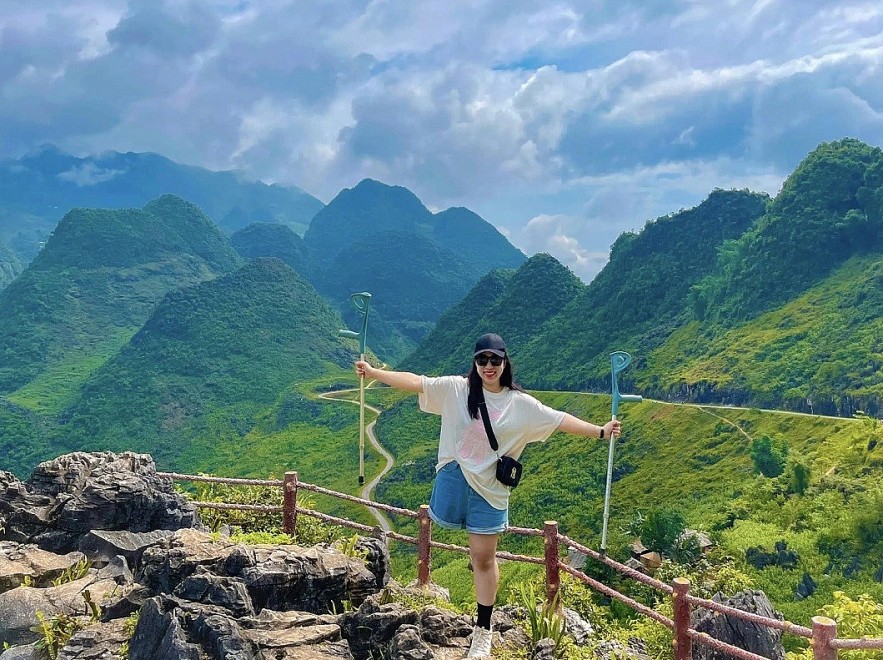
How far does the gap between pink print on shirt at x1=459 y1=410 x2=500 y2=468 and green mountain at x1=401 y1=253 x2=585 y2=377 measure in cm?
7818

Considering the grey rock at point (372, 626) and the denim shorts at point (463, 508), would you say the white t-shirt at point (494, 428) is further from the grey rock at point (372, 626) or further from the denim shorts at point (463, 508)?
the grey rock at point (372, 626)

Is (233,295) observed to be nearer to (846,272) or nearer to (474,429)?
(846,272)

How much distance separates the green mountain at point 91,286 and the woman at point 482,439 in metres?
91.9

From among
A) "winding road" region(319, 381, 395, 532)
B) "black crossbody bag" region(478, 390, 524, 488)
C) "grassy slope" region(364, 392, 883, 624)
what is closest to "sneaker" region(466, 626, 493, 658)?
"black crossbody bag" region(478, 390, 524, 488)

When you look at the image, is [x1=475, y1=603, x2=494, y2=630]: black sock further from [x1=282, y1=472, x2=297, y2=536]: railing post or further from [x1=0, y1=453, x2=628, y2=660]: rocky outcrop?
[x1=282, y1=472, x2=297, y2=536]: railing post

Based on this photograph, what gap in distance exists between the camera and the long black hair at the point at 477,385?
15.3 ft

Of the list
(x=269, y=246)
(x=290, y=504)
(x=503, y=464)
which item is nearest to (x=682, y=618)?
(x=503, y=464)

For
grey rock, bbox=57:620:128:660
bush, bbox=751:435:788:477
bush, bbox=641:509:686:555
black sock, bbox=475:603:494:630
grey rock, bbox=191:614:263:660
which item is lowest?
bush, bbox=641:509:686:555

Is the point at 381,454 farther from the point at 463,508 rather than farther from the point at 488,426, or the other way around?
the point at 488,426

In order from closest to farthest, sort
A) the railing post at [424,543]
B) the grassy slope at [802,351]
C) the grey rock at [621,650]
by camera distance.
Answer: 1. the grey rock at [621,650]
2. the railing post at [424,543]
3. the grassy slope at [802,351]

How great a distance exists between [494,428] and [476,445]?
179 millimetres

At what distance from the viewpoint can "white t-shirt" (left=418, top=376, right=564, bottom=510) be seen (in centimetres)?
462

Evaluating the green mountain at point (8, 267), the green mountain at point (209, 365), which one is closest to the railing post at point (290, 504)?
the green mountain at point (209, 365)

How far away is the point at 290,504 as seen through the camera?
7895mm
